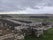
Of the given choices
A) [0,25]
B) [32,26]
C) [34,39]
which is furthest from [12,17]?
[34,39]

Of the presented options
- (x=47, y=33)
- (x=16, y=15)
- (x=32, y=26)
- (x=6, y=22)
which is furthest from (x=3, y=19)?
(x=47, y=33)

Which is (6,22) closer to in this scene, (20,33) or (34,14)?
(20,33)

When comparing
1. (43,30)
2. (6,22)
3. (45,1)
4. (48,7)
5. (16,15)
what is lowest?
(43,30)

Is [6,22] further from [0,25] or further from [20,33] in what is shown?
[20,33]

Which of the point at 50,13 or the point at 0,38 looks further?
the point at 50,13

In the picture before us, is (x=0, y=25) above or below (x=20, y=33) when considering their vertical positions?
above

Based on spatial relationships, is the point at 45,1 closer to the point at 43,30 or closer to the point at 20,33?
the point at 43,30

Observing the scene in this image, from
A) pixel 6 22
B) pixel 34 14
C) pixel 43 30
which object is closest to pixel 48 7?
pixel 34 14

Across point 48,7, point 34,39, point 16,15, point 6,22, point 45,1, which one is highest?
point 45,1

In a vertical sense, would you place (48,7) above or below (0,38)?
above
